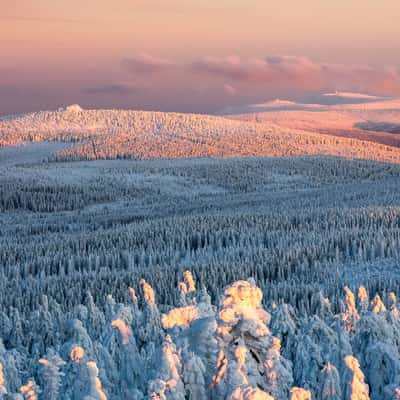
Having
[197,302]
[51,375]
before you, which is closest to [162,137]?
[197,302]

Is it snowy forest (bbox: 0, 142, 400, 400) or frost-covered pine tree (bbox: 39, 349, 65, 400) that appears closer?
snowy forest (bbox: 0, 142, 400, 400)

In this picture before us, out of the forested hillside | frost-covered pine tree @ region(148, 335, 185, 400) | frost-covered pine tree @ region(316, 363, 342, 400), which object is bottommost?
the forested hillside

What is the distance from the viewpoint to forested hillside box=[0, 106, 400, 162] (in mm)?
127250

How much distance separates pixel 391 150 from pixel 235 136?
94.2 ft

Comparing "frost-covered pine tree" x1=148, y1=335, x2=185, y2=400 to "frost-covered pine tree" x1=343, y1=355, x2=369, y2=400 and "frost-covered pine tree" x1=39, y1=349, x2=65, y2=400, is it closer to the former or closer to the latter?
"frost-covered pine tree" x1=39, y1=349, x2=65, y2=400

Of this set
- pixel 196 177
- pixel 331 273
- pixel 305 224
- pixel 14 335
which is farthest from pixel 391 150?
pixel 14 335

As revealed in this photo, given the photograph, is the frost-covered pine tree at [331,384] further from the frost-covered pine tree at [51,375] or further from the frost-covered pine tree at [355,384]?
the frost-covered pine tree at [51,375]

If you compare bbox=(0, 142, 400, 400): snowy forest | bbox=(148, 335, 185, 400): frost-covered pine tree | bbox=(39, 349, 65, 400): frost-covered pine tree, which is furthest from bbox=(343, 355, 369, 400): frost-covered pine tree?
bbox=(39, 349, 65, 400): frost-covered pine tree

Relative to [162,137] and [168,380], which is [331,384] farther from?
[162,137]

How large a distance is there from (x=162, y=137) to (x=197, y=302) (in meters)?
129

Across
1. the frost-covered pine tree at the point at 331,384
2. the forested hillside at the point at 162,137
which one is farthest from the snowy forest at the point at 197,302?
the forested hillside at the point at 162,137

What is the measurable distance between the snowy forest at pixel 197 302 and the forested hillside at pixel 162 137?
4743cm

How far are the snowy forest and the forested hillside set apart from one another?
1867 inches

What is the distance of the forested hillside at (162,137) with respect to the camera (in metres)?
127
